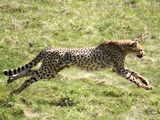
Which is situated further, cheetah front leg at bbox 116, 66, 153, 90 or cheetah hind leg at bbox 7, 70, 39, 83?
cheetah front leg at bbox 116, 66, 153, 90

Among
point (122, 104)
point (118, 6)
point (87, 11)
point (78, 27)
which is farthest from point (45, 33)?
point (122, 104)

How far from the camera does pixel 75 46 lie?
13.5m

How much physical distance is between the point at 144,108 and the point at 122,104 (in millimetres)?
469

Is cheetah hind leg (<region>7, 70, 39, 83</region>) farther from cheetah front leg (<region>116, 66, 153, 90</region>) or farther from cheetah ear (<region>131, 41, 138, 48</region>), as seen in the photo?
cheetah ear (<region>131, 41, 138, 48</region>)

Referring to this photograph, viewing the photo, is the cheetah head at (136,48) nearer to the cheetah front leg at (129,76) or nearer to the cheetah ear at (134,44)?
the cheetah ear at (134,44)

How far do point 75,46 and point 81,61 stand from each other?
3.13 meters

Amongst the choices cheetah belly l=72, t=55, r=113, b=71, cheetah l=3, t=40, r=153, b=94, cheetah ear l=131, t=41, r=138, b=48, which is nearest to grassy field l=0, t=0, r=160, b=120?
cheetah l=3, t=40, r=153, b=94

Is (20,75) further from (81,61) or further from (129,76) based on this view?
(129,76)

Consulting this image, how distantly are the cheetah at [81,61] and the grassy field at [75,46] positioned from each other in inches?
13.3

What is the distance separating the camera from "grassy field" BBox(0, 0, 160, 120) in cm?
955

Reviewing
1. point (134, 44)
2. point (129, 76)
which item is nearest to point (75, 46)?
point (134, 44)

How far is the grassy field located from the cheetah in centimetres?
34

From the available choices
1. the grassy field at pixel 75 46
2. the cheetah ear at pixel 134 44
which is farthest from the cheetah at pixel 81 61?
the grassy field at pixel 75 46

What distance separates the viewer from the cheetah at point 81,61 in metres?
9.96
